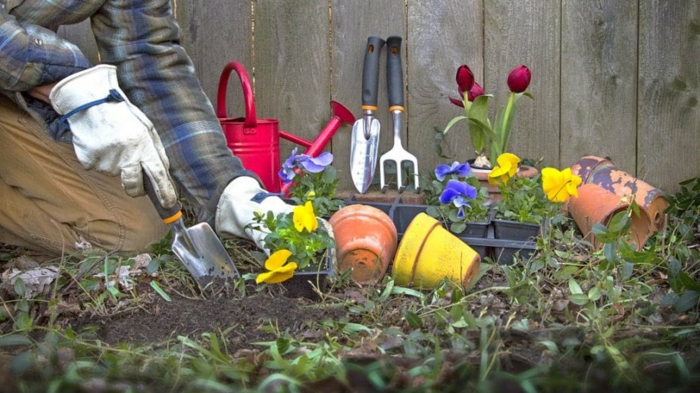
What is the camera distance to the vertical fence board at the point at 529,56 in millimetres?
2715

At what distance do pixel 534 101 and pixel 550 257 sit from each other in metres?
0.82

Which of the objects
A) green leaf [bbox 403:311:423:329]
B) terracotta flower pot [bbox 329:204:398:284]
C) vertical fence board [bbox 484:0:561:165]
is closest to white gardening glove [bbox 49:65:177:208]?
terracotta flower pot [bbox 329:204:398:284]

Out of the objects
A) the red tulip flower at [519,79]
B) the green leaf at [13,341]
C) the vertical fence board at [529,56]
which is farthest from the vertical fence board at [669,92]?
the green leaf at [13,341]

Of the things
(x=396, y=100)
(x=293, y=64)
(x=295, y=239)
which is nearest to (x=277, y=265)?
(x=295, y=239)

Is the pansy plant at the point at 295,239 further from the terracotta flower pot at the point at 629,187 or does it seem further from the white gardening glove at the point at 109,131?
the terracotta flower pot at the point at 629,187

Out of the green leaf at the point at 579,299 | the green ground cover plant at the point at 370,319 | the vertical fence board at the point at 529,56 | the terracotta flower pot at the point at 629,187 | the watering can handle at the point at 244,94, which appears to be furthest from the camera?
the vertical fence board at the point at 529,56

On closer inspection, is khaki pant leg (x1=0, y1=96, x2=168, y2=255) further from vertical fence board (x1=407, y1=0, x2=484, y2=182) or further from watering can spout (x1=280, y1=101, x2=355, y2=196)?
vertical fence board (x1=407, y1=0, x2=484, y2=182)

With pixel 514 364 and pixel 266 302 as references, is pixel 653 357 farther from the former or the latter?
pixel 266 302

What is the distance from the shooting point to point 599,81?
8.93 ft

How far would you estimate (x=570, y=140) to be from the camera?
109 inches

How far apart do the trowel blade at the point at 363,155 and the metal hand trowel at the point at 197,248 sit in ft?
2.44

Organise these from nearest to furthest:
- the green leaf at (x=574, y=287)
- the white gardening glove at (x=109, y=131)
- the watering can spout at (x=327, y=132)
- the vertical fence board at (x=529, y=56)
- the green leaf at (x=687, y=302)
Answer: the green leaf at (x=687, y=302), the green leaf at (x=574, y=287), the white gardening glove at (x=109, y=131), the watering can spout at (x=327, y=132), the vertical fence board at (x=529, y=56)

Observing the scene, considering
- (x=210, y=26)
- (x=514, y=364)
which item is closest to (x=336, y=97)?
(x=210, y=26)

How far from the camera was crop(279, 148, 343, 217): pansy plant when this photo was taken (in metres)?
2.32
